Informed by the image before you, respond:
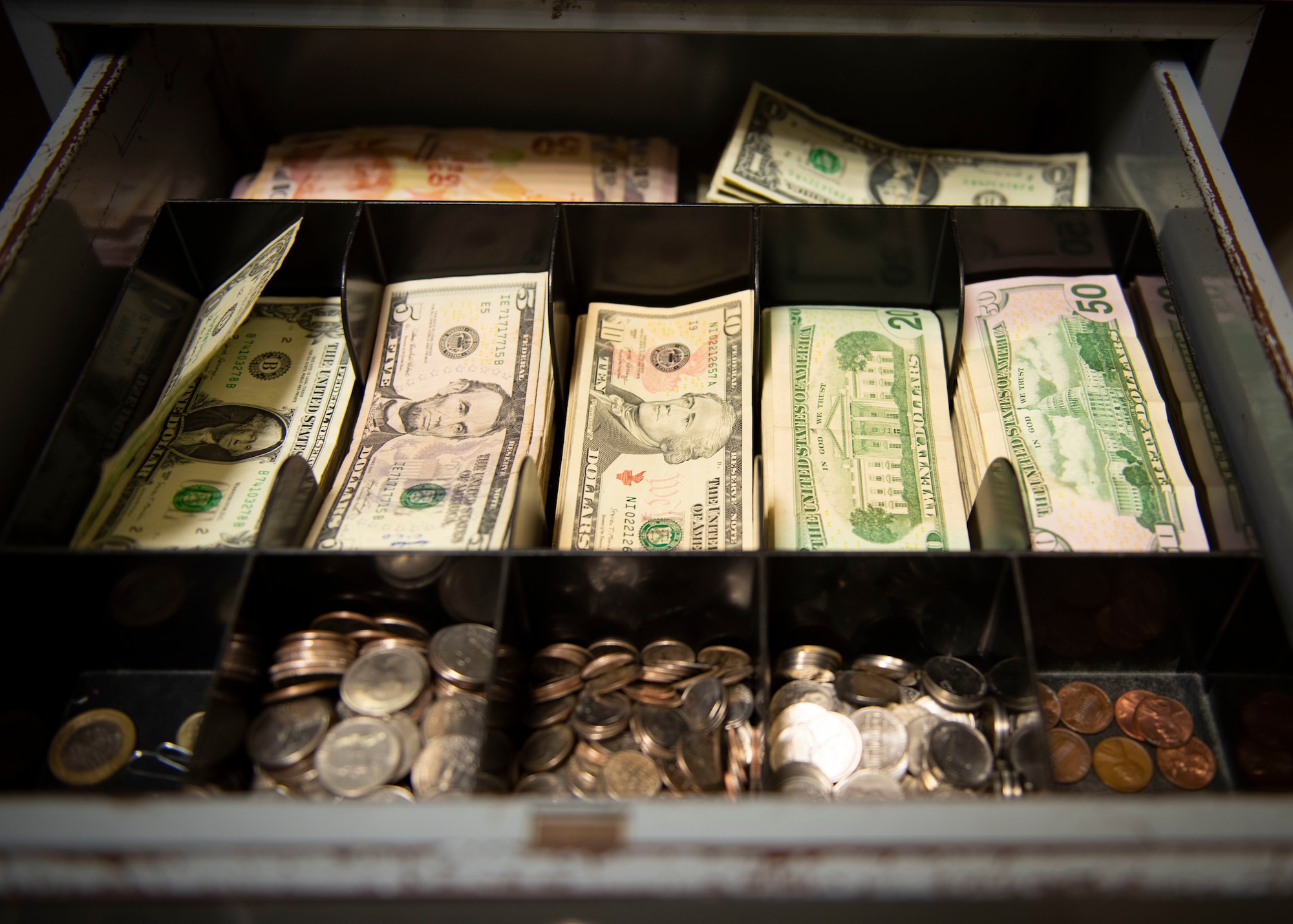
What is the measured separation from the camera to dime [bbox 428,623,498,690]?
49.0 inches

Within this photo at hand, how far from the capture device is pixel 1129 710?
128cm

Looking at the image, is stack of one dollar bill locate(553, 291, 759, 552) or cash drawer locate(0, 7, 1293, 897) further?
stack of one dollar bill locate(553, 291, 759, 552)

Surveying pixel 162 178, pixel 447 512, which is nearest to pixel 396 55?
pixel 162 178

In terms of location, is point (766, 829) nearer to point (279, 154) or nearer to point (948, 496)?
point (948, 496)

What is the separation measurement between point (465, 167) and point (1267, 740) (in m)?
1.68

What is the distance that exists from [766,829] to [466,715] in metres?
0.55

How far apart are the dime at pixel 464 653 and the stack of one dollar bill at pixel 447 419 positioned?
0.40 ft

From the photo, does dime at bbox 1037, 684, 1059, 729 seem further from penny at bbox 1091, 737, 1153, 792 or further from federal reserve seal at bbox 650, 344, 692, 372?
federal reserve seal at bbox 650, 344, 692, 372

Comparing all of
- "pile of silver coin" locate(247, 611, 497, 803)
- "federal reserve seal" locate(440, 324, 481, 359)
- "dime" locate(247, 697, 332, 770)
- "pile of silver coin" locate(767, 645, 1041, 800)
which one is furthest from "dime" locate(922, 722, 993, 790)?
"federal reserve seal" locate(440, 324, 481, 359)

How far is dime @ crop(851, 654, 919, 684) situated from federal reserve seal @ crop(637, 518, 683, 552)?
1.07 ft

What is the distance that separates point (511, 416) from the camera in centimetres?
152

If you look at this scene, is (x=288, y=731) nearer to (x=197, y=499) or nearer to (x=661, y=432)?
(x=197, y=499)

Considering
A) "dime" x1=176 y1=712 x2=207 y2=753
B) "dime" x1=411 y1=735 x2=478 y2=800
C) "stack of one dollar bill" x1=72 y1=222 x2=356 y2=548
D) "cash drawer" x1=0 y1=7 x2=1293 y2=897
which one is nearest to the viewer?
"cash drawer" x1=0 y1=7 x2=1293 y2=897

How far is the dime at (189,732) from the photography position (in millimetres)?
1257
